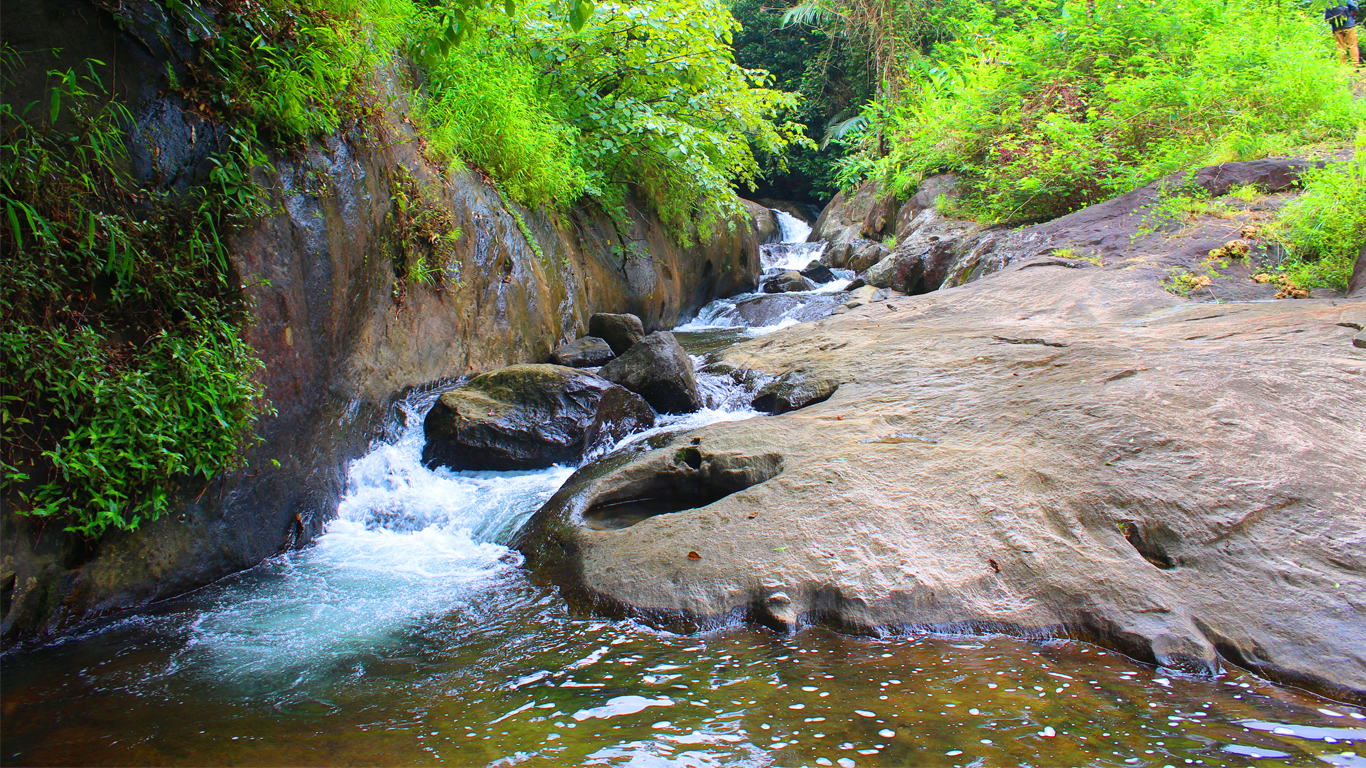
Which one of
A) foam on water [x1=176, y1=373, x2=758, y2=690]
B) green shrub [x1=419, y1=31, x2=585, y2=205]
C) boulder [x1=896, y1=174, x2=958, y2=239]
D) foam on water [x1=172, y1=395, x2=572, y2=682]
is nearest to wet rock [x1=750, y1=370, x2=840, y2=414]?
foam on water [x1=176, y1=373, x2=758, y2=690]

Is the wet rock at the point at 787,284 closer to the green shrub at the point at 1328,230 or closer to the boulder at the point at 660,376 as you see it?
the boulder at the point at 660,376

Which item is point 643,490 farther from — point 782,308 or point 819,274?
point 819,274

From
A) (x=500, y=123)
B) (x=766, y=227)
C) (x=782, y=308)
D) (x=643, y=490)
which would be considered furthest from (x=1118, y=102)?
(x=643, y=490)

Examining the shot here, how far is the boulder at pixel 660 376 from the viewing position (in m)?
6.22

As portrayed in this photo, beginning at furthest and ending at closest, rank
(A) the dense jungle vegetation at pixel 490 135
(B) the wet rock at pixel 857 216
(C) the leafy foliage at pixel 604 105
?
1. (B) the wet rock at pixel 857 216
2. (C) the leafy foliage at pixel 604 105
3. (A) the dense jungle vegetation at pixel 490 135

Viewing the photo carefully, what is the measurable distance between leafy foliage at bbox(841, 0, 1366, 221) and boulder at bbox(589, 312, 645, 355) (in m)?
6.18

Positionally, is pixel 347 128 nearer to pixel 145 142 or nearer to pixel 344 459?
pixel 145 142

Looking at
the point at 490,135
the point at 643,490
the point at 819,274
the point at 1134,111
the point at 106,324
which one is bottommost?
the point at 643,490

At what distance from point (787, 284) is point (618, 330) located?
650 cm

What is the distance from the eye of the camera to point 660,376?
621 centimetres

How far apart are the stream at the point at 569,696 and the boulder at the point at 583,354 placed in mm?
3900

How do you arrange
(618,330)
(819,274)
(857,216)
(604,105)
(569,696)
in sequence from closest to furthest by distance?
(569,696), (618,330), (604,105), (819,274), (857,216)

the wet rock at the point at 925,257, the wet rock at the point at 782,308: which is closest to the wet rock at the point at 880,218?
the wet rock at the point at 925,257

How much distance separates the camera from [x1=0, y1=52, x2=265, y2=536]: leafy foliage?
271 cm
